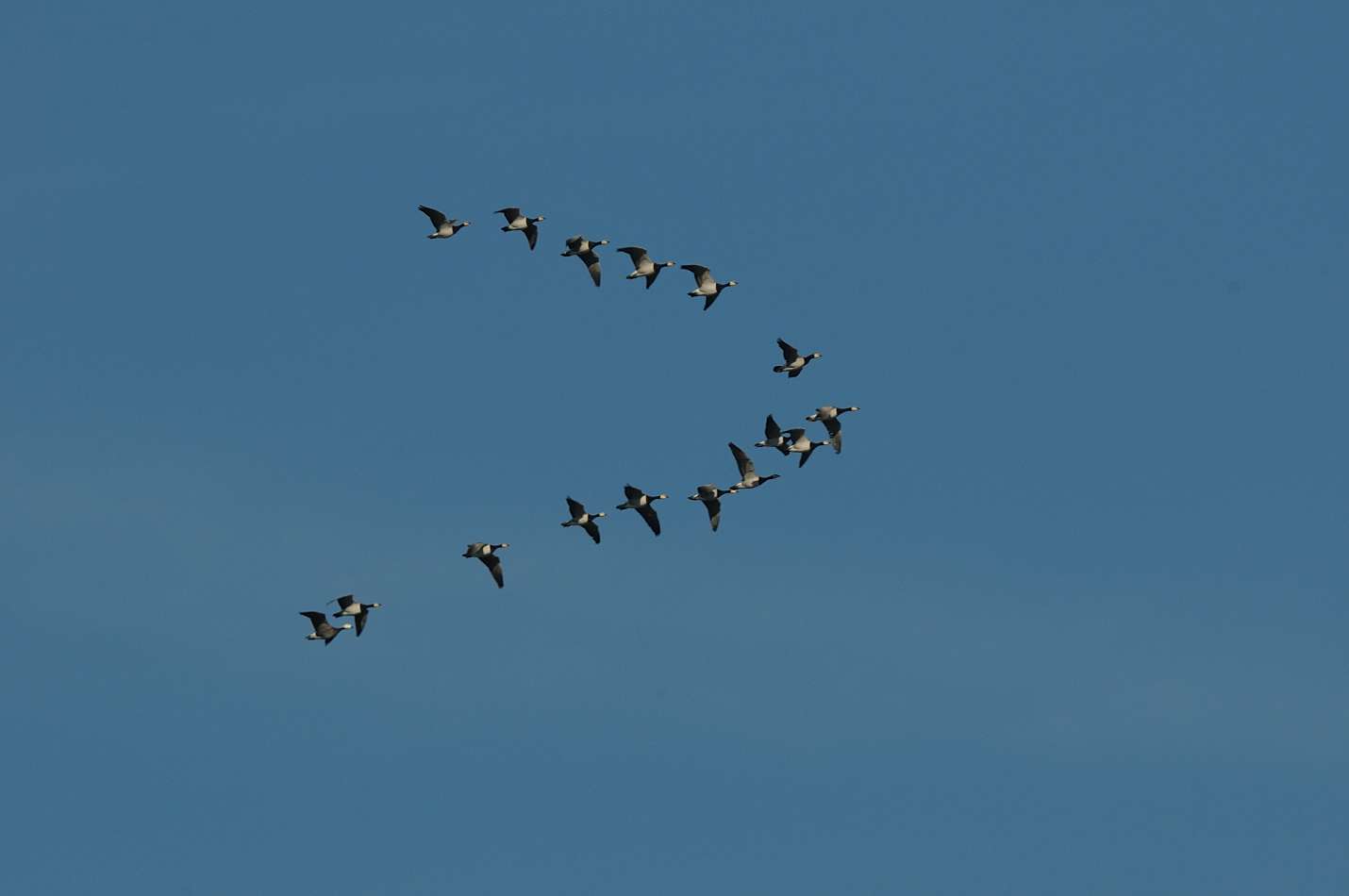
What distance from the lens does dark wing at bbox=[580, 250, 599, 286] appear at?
107 meters

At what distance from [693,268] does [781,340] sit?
481 cm

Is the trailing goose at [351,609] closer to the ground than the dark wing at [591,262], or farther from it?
closer to the ground

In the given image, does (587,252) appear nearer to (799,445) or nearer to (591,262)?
(591,262)

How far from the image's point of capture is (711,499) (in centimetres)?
10344

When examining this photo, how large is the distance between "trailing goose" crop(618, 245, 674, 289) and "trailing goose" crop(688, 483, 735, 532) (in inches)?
392

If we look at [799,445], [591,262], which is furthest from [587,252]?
[799,445]

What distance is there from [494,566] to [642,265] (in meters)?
15.1

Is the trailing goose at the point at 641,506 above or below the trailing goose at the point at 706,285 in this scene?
below

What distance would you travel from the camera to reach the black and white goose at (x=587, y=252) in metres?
107

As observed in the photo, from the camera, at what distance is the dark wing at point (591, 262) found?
352 feet

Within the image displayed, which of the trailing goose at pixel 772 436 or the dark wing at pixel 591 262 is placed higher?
the dark wing at pixel 591 262

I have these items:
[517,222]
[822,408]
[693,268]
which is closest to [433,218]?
[517,222]

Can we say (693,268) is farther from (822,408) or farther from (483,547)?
(483,547)

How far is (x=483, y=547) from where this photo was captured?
332 ft
